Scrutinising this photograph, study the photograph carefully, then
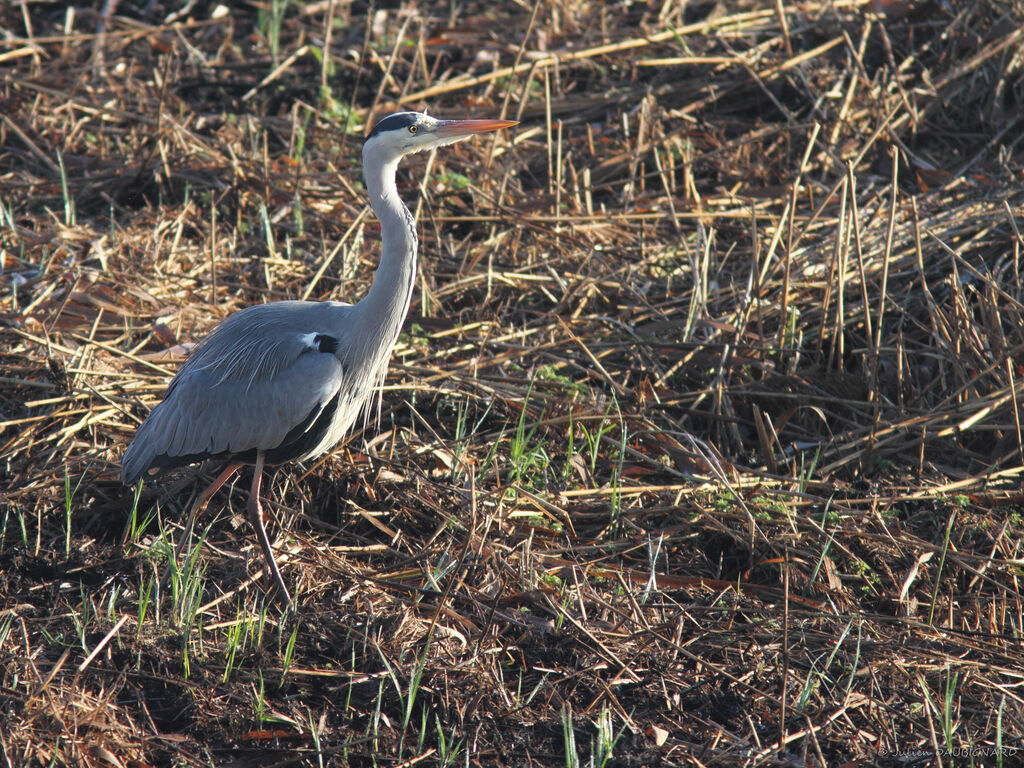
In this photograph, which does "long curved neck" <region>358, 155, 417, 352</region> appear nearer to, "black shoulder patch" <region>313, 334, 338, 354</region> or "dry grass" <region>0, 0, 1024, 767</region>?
"black shoulder patch" <region>313, 334, 338, 354</region>

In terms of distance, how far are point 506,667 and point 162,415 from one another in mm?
1698

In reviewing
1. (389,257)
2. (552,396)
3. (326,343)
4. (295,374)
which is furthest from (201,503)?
(552,396)

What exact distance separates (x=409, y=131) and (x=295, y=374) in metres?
1.04

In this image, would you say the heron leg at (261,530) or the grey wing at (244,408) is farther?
the grey wing at (244,408)

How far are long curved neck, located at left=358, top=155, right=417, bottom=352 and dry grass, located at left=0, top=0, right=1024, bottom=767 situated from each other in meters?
0.62

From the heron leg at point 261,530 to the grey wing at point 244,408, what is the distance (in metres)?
0.12

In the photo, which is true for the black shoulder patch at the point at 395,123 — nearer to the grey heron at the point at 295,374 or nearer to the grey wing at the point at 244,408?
the grey heron at the point at 295,374

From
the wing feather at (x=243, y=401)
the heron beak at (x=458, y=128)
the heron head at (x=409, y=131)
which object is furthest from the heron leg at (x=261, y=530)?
the heron beak at (x=458, y=128)

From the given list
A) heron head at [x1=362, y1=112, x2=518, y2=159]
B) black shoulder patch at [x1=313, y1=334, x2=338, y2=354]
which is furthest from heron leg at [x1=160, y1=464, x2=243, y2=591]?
heron head at [x1=362, y1=112, x2=518, y2=159]

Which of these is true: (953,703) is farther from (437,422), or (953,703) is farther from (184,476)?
(184,476)

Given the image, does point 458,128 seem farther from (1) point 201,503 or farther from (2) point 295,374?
(1) point 201,503

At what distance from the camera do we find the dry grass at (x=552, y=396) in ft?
10.5

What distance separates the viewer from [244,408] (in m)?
3.94

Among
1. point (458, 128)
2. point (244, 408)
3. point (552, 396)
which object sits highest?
point (458, 128)
